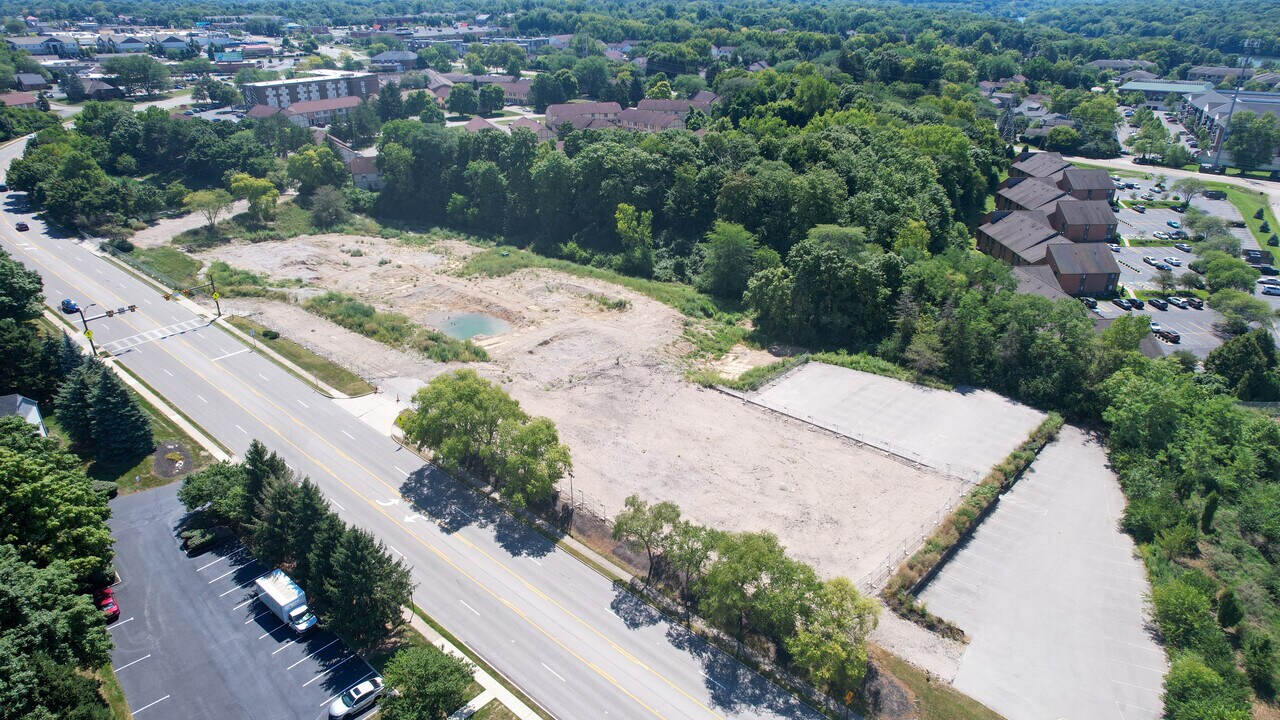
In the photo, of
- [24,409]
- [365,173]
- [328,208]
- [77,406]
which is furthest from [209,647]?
[365,173]

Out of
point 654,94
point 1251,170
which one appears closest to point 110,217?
point 654,94

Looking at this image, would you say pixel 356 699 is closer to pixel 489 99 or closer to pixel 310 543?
pixel 310 543

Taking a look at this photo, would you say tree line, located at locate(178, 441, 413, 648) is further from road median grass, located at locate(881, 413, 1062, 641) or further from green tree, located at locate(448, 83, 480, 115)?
green tree, located at locate(448, 83, 480, 115)

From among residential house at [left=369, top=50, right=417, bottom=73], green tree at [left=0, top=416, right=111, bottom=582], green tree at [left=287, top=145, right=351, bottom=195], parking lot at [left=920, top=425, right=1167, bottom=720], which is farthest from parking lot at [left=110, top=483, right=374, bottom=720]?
residential house at [left=369, top=50, right=417, bottom=73]

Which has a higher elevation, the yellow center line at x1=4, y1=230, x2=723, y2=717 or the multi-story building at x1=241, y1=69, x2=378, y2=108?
the multi-story building at x1=241, y1=69, x2=378, y2=108

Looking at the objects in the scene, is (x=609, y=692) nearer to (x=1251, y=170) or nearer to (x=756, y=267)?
(x=756, y=267)
